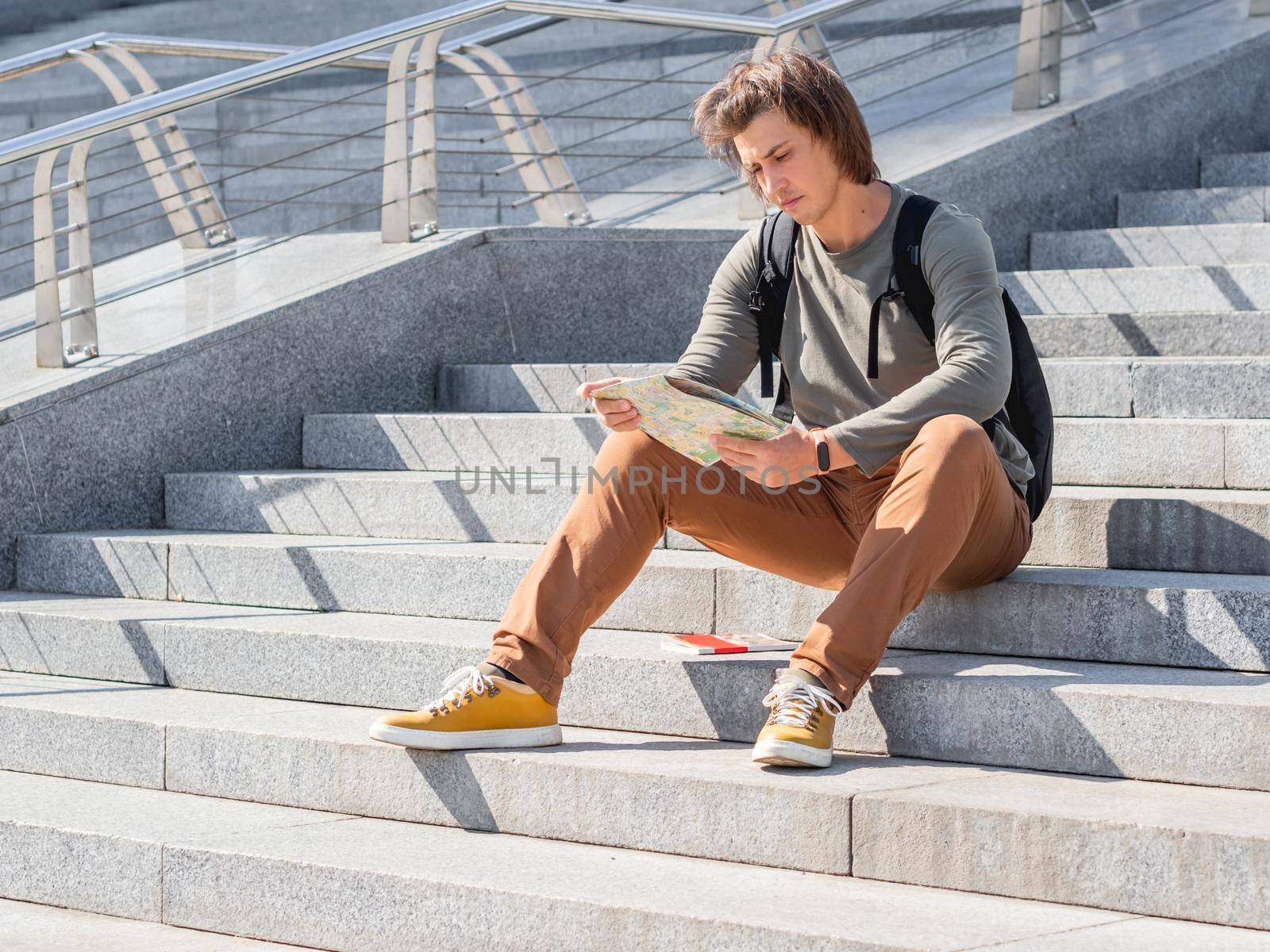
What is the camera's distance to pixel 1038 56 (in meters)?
6.89

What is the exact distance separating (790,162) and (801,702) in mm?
1081

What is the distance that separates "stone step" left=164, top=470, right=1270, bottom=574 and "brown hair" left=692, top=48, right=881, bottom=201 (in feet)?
2.33

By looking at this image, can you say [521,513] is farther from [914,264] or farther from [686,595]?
[914,264]

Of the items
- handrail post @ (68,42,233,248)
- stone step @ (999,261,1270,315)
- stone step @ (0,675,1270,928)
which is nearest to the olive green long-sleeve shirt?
stone step @ (0,675,1270,928)

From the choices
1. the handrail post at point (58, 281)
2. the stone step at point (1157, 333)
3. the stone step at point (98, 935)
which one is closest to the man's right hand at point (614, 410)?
the stone step at point (98, 935)

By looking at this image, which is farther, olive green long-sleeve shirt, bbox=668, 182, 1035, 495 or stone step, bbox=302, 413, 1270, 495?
stone step, bbox=302, 413, 1270, 495

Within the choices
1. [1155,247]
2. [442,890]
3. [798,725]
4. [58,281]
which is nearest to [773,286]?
[798,725]

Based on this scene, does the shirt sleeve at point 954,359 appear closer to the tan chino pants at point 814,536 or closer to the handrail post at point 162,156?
the tan chino pants at point 814,536

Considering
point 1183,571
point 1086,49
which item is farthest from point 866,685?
point 1086,49

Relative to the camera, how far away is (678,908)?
9.03ft

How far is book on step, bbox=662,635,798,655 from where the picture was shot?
3508 mm

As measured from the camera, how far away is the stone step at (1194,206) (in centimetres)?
613

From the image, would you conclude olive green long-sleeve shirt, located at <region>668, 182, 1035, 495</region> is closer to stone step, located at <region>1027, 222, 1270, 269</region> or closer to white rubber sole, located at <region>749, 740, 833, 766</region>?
white rubber sole, located at <region>749, 740, 833, 766</region>

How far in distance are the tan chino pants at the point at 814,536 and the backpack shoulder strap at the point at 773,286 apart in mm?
337
